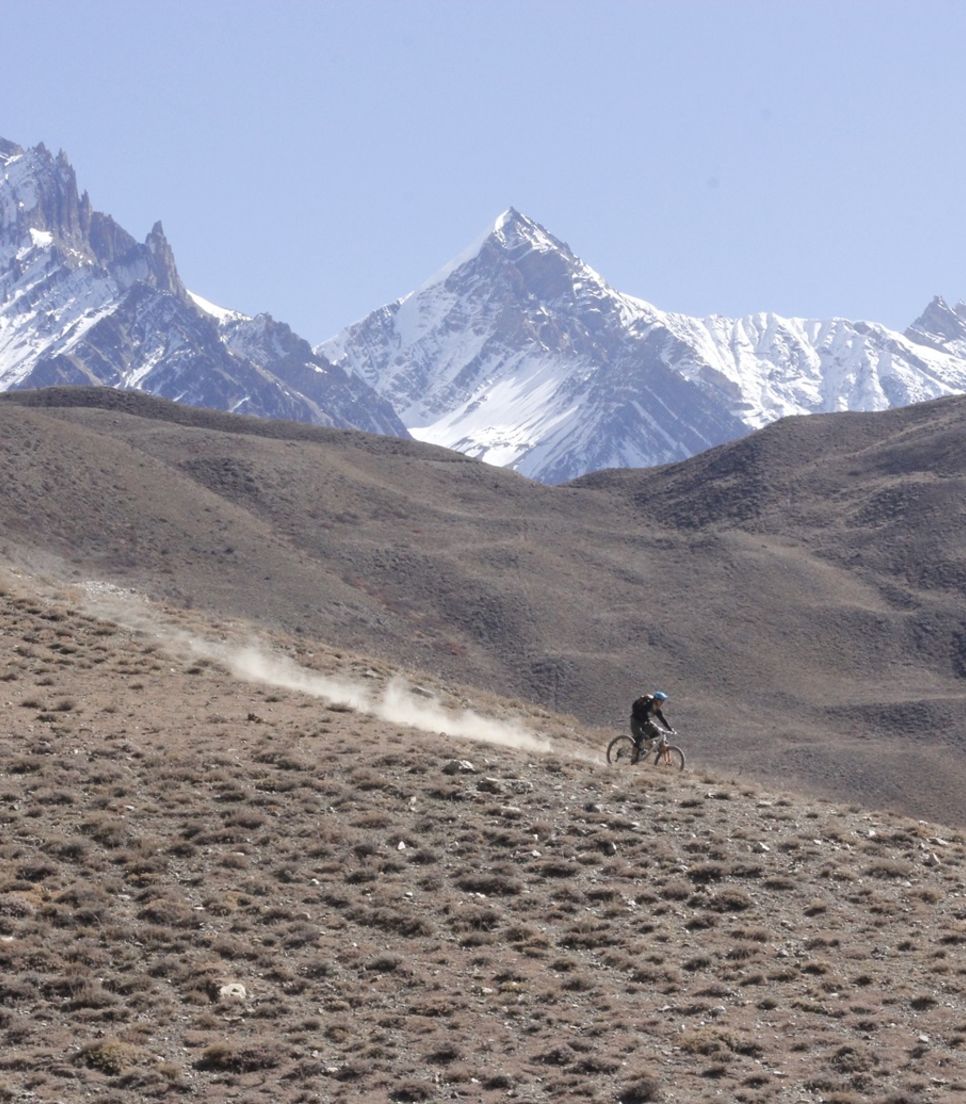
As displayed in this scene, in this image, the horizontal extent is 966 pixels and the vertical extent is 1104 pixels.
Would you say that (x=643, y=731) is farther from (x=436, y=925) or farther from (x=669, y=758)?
(x=436, y=925)

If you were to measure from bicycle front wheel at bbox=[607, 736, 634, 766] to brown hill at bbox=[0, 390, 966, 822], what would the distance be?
43.3m

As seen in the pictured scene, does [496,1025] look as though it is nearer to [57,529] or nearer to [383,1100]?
[383,1100]

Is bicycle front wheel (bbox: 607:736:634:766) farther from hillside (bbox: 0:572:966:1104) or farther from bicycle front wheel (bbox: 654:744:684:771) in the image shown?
hillside (bbox: 0:572:966:1104)

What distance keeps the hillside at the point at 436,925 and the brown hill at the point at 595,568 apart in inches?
2023

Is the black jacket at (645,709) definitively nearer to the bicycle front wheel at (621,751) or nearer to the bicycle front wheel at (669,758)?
the bicycle front wheel at (669,758)

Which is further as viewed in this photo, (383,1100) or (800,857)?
(800,857)

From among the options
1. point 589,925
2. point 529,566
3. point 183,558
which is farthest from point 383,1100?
point 529,566

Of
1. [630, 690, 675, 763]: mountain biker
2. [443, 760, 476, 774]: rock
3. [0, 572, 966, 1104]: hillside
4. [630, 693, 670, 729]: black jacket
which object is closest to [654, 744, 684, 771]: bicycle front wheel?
[630, 690, 675, 763]: mountain biker

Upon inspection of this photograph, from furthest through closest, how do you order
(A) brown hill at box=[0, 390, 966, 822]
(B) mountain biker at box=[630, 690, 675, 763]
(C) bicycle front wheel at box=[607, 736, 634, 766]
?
(A) brown hill at box=[0, 390, 966, 822] < (C) bicycle front wheel at box=[607, 736, 634, 766] < (B) mountain biker at box=[630, 690, 675, 763]

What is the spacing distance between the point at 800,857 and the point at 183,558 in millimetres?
73089

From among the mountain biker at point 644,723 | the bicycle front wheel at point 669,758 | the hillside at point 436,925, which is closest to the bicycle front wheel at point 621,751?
the mountain biker at point 644,723

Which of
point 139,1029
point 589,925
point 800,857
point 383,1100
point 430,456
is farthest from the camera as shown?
point 430,456

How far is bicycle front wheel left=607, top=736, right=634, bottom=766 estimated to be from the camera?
3453cm

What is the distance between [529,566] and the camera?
368 feet
